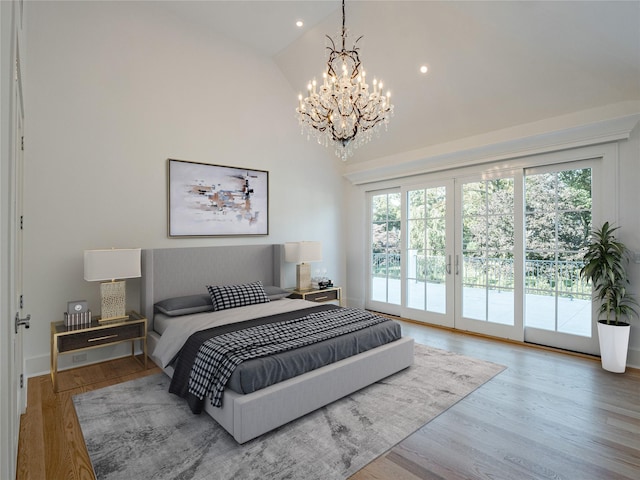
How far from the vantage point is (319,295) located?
16.5 ft

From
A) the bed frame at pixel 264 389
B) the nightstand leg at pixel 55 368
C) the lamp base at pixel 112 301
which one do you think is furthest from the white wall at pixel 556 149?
the nightstand leg at pixel 55 368

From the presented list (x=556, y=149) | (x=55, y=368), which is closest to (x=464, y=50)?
(x=556, y=149)

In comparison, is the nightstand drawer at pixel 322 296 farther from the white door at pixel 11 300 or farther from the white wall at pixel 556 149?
the white door at pixel 11 300

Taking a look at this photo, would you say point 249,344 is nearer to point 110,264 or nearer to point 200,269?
point 110,264

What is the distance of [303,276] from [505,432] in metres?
3.13

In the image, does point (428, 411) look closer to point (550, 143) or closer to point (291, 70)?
point (550, 143)

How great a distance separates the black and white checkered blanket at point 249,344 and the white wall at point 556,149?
8.38 ft

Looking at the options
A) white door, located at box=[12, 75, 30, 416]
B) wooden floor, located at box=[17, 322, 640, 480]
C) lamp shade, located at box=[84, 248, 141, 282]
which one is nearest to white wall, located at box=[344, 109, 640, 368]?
wooden floor, located at box=[17, 322, 640, 480]

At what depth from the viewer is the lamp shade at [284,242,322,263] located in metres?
4.80

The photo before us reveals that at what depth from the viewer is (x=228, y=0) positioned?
3.77 metres

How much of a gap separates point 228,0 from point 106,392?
4.00 metres

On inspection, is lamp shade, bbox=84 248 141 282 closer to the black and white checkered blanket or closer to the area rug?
the area rug

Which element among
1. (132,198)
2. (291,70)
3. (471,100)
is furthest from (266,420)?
(291,70)

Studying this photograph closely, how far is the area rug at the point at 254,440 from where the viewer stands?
1971mm
